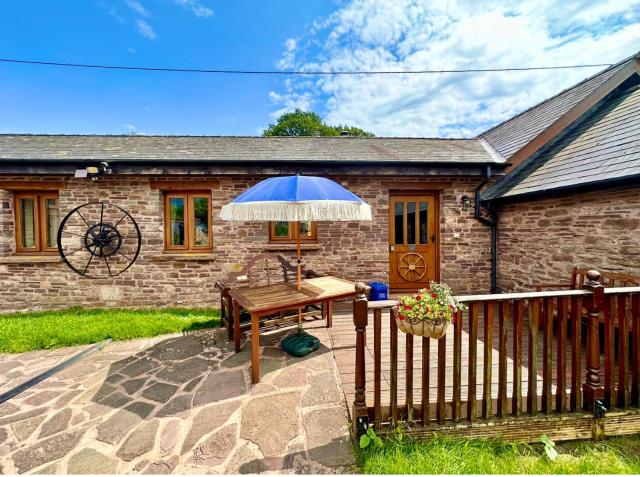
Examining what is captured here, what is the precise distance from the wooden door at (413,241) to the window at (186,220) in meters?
4.67

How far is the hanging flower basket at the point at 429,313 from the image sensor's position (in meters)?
2.31

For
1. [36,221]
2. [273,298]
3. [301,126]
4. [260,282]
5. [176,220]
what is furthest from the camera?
[301,126]

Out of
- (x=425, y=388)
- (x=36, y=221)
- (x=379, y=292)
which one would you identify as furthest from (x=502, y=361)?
(x=36, y=221)

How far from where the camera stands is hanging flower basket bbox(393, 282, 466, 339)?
2.31 m

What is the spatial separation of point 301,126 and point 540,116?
1013 inches

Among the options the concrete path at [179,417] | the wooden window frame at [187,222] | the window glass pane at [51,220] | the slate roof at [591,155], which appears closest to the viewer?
the concrete path at [179,417]

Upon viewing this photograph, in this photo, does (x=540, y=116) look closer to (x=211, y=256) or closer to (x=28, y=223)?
(x=211, y=256)

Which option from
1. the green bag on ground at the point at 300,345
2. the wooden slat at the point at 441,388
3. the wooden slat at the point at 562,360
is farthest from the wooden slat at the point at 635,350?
the green bag on ground at the point at 300,345

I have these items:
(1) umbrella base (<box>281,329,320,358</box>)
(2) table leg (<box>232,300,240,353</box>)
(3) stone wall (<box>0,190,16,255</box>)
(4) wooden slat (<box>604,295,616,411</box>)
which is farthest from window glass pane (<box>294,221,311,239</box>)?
(3) stone wall (<box>0,190,16,255</box>)

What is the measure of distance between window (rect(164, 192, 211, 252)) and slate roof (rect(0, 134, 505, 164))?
0.95 metres

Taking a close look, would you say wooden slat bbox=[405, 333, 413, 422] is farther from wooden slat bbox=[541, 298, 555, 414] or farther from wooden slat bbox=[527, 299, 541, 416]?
Answer: wooden slat bbox=[541, 298, 555, 414]

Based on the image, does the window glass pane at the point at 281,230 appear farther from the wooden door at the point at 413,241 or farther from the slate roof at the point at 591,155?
the slate roof at the point at 591,155

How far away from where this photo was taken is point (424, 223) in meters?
7.10

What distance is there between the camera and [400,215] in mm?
7078
